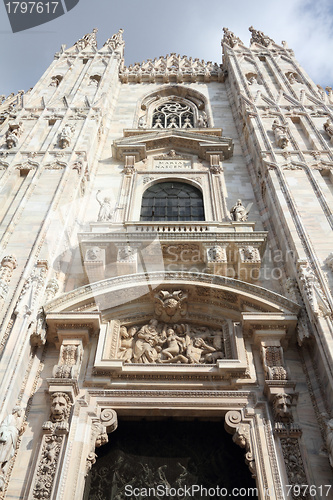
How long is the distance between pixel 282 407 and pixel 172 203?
7.60m

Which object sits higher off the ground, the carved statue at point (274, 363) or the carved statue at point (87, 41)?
the carved statue at point (87, 41)

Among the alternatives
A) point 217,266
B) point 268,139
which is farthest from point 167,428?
point 268,139

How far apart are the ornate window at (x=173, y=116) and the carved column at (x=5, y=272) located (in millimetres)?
10867

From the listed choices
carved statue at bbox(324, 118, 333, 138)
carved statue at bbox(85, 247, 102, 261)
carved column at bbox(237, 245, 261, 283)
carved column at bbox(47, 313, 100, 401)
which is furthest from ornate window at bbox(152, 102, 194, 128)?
carved column at bbox(47, 313, 100, 401)

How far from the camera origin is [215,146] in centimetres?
1547

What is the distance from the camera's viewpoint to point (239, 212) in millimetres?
12391

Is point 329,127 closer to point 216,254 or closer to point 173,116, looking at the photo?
point 216,254

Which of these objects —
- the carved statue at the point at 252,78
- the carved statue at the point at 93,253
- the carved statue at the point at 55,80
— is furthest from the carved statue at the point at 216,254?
the carved statue at the point at 55,80

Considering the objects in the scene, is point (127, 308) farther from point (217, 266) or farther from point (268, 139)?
point (268, 139)

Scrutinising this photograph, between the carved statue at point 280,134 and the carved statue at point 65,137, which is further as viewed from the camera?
the carved statue at point 65,137

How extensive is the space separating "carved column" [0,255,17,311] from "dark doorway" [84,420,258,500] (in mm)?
3298

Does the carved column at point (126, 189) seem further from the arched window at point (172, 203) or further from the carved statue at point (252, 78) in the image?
the carved statue at point (252, 78)

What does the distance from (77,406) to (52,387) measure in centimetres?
53

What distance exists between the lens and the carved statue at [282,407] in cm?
754
